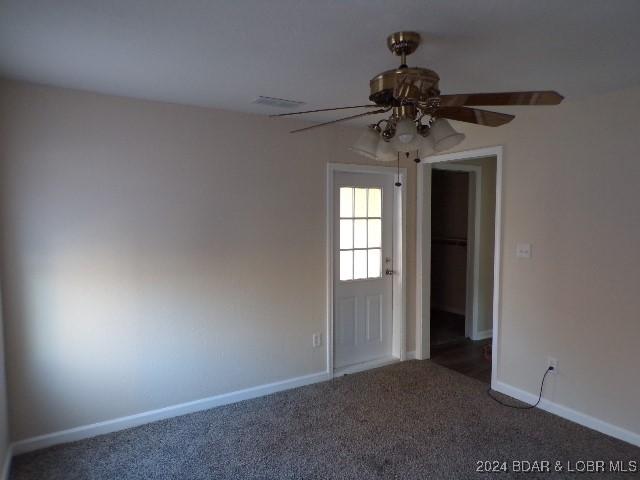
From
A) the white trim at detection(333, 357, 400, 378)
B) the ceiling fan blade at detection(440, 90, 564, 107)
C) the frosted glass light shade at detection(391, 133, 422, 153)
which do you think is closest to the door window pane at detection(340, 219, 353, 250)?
the white trim at detection(333, 357, 400, 378)

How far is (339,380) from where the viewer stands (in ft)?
12.8

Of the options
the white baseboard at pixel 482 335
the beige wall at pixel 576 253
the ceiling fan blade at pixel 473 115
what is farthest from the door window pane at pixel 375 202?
the ceiling fan blade at pixel 473 115

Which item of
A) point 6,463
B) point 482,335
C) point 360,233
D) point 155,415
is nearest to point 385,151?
point 360,233

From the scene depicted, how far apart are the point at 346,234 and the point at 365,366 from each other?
4.32 ft

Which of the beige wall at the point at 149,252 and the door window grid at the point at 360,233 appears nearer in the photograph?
the beige wall at the point at 149,252

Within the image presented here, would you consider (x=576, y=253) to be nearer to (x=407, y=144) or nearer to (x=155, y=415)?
(x=407, y=144)

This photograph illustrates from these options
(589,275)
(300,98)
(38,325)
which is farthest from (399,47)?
(38,325)

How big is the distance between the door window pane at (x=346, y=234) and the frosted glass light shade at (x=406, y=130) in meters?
2.28

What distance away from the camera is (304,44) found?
2.05 m

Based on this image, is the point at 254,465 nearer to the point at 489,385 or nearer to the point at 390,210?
the point at 489,385

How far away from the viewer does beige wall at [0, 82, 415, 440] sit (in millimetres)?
2695

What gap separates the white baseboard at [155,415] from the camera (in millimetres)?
2770

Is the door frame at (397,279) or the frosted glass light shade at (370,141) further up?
the frosted glass light shade at (370,141)

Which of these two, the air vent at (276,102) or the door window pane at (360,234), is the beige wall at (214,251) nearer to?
the air vent at (276,102)
